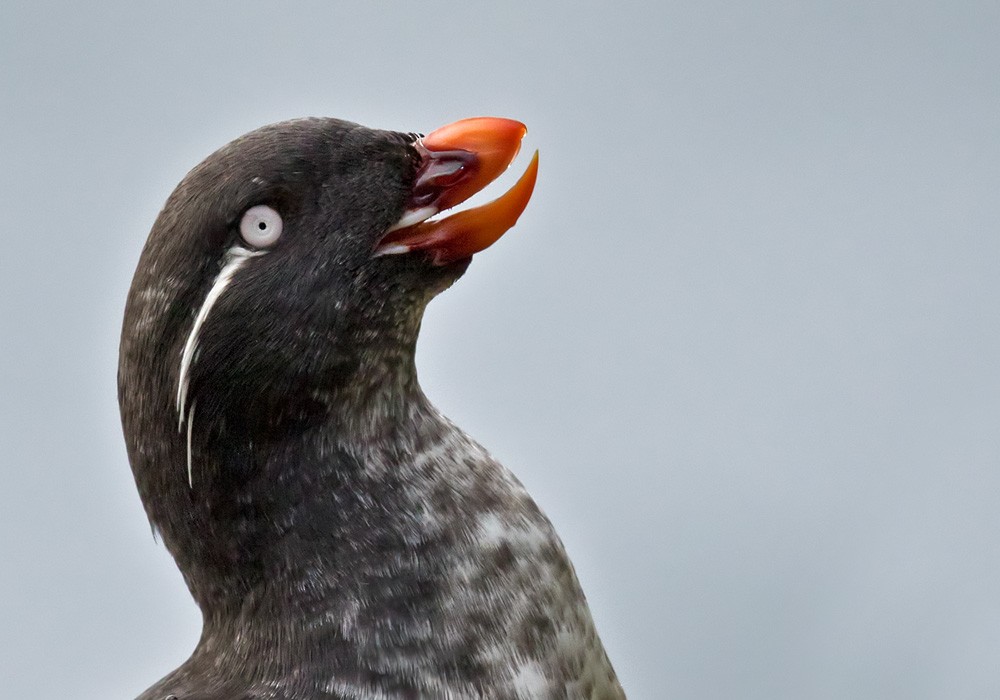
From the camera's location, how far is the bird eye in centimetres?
146

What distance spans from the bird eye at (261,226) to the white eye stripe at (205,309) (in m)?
0.01

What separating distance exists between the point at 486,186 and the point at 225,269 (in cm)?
31

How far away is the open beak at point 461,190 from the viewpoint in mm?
1523

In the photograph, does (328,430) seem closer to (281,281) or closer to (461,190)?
(281,281)

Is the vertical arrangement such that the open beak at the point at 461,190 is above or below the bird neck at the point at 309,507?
above

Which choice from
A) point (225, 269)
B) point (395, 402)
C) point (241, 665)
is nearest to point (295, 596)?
point (241, 665)

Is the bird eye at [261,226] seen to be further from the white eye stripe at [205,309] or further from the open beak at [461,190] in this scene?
the open beak at [461,190]

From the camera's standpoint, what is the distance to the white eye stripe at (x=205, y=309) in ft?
4.73

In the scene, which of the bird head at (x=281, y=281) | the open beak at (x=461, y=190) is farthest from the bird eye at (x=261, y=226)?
the open beak at (x=461, y=190)

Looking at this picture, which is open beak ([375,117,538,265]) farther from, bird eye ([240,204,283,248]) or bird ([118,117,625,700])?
bird eye ([240,204,283,248])

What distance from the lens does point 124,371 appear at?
1.53 metres

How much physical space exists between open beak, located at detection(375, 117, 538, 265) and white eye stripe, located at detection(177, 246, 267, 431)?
0.51ft

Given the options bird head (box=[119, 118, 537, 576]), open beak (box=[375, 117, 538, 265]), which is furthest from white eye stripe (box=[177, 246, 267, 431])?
open beak (box=[375, 117, 538, 265])

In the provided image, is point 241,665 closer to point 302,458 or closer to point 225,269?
point 302,458
